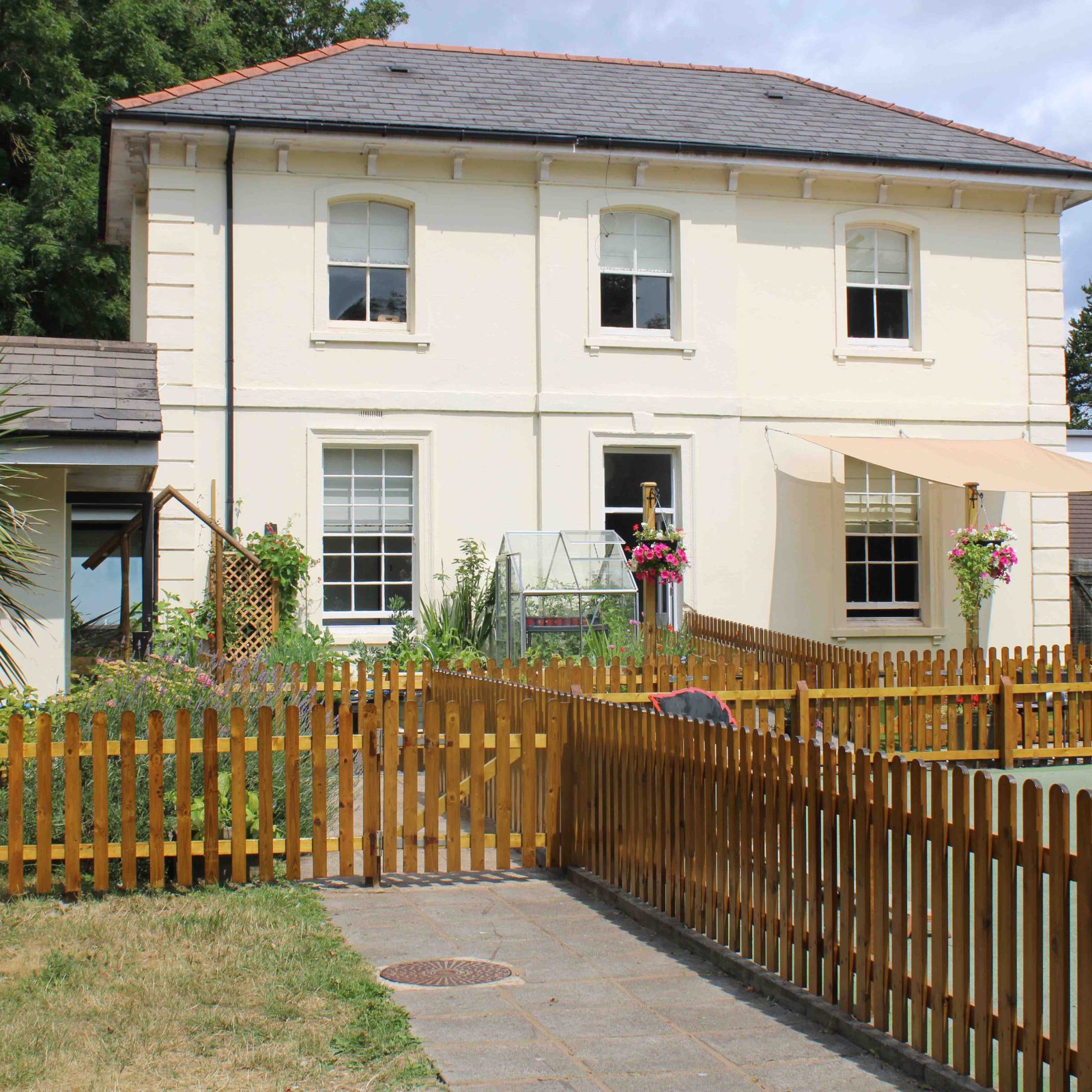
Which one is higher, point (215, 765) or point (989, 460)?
point (989, 460)

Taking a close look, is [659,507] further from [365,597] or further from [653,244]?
[365,597]

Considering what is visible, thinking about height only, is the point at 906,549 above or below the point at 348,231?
below

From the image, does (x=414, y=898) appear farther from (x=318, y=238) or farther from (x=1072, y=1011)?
(x=318, y=238)

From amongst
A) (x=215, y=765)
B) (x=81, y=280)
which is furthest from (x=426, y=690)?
(x=81, y=280)

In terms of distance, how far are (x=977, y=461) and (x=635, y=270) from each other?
499 cm

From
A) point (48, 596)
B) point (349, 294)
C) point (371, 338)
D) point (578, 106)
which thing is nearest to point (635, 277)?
point (578, 106)

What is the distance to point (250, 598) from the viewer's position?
1548 cm

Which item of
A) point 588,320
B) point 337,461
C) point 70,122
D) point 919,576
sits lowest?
point 919,576

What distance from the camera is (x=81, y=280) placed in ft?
83.9

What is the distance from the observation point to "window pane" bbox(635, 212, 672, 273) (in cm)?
1769

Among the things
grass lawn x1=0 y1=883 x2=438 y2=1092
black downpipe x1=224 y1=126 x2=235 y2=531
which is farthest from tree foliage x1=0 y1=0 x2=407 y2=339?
grass lawn x1=0 y1=883 x2=438 y2=1092

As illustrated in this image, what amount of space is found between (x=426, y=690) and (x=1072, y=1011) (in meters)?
6.65

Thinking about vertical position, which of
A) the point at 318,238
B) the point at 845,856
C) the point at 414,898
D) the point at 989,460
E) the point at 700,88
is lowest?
the point at 414,898

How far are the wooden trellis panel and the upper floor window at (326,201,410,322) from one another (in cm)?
338
